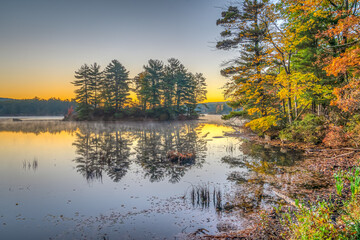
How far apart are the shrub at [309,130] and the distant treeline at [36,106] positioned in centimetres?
13349

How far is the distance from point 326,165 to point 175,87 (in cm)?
5906

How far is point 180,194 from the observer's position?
8047 millimetres

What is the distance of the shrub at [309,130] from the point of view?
16.0 m

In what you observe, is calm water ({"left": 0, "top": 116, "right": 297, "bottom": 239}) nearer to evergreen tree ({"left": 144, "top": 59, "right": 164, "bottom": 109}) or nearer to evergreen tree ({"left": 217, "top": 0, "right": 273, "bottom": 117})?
evergreen tree ({"left": 217, "top": 0, "right": 273, "bottom": 117})

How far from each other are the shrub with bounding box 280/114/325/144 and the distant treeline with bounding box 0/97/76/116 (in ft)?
438

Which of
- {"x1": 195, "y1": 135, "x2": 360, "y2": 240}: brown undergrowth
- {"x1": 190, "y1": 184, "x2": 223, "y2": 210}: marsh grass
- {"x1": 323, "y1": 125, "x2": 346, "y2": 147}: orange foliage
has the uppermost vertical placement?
{"x1": 323, "y1": 125, "x2": 346, "y2": 147}: orange foliage

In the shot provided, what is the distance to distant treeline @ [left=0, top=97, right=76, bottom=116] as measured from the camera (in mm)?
121256

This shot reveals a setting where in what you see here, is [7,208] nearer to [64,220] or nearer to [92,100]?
[64,220]

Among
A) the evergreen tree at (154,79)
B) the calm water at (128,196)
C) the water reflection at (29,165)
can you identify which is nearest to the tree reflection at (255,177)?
the calm water at (128,196)

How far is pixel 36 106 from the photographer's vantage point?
12850cm

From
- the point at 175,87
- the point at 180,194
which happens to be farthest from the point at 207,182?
the point at 175,87

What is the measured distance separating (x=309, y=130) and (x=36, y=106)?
153535mm

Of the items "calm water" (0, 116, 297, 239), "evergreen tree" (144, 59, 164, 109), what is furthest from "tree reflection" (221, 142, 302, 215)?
"evergreen tree" (144, 59, 164, 109)

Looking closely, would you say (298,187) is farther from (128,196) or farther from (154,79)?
(154,79)
